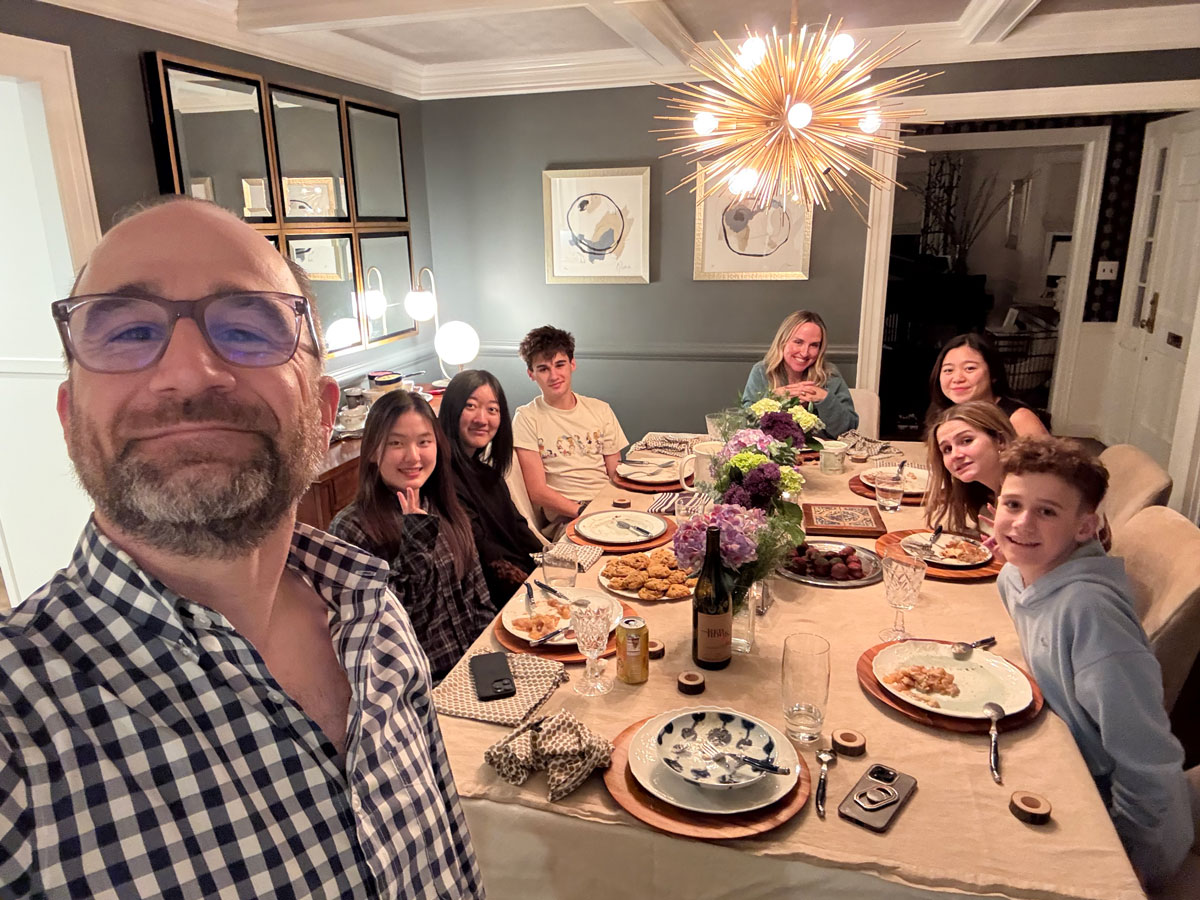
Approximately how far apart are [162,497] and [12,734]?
0.23 metres

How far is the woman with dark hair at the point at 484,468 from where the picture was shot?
2.41 meters

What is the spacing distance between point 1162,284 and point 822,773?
4.79 meters

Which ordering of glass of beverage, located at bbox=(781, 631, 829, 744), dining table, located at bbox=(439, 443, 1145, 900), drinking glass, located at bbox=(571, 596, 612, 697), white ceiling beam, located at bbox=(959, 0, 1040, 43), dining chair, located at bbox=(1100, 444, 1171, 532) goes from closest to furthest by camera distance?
dining table, located at bbox=(439, 443, 1145, 900) < glass of beverage, located at bbox=(781, 631, 829, 744) < drinking glass, located at bbox=(571, 596, 612, 697) < dining chair, located at bbox=(1100, 444, 1171, 532) < white ceiling beam, located at bbox=(959, 0, 1040, 43)

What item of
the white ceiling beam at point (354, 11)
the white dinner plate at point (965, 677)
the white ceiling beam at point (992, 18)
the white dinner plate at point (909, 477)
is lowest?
the white dinner plate at point (965, 677)

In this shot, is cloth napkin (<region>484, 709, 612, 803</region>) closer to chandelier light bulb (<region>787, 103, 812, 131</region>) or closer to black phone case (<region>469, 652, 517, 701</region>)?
black phone case (<region>469, 652, 517, 701</region>)

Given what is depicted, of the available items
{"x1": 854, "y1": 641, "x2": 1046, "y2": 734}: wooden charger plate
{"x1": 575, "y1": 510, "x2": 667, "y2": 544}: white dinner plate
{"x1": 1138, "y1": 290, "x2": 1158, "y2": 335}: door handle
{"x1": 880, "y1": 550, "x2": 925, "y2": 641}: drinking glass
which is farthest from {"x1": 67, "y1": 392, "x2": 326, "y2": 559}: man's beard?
{"x1": 1138, "y1": 290, "x2": 1158, "y2": 335}: door handle

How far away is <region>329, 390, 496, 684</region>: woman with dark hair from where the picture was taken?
194 centimetres

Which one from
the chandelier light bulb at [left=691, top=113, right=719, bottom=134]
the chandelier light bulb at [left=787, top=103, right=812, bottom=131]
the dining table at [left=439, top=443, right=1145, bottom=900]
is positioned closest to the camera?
the dining table at [left=439, top=443, right=1145, bottom=900]

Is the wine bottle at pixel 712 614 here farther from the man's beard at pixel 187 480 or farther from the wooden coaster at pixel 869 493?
the wooden coaster at pixel 869 493

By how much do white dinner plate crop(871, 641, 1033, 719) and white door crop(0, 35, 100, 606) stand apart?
2.69 m

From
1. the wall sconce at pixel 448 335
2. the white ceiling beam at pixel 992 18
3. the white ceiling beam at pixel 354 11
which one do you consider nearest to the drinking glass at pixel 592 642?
the white ceiling beam at pixel 354 11

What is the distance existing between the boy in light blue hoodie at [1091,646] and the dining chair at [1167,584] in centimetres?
30

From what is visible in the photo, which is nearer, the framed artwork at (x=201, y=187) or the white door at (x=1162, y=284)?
the framed artwork at (x=201, y=187)

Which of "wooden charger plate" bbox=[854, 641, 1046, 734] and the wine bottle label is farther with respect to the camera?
the wine bottle label
